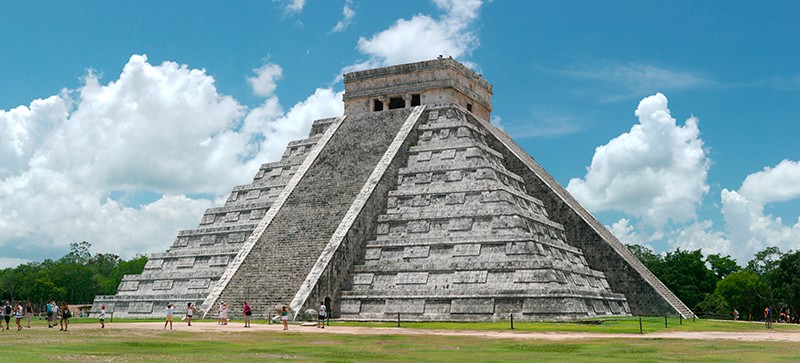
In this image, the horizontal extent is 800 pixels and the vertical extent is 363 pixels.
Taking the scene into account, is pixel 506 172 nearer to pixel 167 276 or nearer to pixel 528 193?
pixel 528 193

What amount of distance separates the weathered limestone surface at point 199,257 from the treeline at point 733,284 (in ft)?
68.5

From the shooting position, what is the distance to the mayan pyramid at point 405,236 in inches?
989

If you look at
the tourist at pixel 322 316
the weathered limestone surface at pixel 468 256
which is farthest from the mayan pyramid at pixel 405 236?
the tourist at pixel 322 316

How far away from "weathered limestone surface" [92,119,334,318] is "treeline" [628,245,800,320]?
20872mm

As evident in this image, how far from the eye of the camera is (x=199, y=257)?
98.9 ft

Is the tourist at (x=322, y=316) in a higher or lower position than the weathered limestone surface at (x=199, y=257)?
lower

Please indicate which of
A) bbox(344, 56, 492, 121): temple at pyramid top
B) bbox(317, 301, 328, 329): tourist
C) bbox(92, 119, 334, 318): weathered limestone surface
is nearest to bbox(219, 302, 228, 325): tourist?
Answer: bbox(317, 301, 328, 329): tourist

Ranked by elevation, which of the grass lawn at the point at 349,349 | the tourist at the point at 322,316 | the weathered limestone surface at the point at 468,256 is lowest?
the grass lawn at the point at 349,349

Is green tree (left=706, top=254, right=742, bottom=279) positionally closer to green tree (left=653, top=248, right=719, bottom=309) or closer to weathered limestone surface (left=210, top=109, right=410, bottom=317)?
green tree (left=653, top=248, right=719, bottom=309)

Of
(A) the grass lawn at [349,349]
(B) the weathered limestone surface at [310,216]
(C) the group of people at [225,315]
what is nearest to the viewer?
(A) the grass lawn at [349,349]

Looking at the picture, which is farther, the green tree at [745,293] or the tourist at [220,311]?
the green tree at [745,293]

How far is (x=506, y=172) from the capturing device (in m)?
30.0

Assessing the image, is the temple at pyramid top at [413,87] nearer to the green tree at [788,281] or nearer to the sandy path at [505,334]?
the sandy path at [505,334]

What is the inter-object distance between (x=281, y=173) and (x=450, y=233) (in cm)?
954
